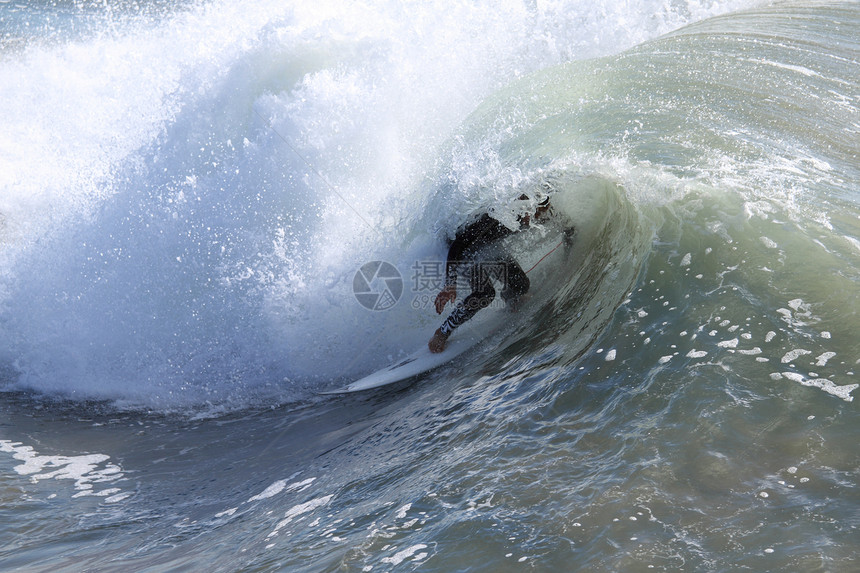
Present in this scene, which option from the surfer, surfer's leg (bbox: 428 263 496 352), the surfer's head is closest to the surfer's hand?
the surfer

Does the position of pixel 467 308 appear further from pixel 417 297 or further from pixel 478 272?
pixel 417 297

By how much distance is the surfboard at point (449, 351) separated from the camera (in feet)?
16.7

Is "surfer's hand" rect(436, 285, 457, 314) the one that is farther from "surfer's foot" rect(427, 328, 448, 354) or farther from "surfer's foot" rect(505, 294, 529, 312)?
"surfer's foot" rect(505, 294, 529, 312)

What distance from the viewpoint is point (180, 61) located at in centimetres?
670

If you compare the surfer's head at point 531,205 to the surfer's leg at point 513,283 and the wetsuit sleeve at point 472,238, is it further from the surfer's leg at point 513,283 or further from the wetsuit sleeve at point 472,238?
the surfer's leg at point 513,283

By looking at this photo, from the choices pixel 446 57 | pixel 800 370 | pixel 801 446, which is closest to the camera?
pixel 801 446

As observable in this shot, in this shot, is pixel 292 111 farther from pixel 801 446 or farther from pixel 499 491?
pixel 801 446

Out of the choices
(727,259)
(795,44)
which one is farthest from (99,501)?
(795,44)

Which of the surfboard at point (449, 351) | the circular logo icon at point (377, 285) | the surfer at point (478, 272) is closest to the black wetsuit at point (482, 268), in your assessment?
the surfer at point (478, 272)

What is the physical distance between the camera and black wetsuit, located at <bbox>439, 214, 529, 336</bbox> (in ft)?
17.4

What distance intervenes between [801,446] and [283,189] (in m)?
4.73

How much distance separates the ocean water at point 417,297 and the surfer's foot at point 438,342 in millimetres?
350

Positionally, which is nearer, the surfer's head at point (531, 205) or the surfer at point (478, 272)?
the surfer's head at point (531, 205)

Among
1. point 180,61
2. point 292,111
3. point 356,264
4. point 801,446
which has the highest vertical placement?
point 180,61
